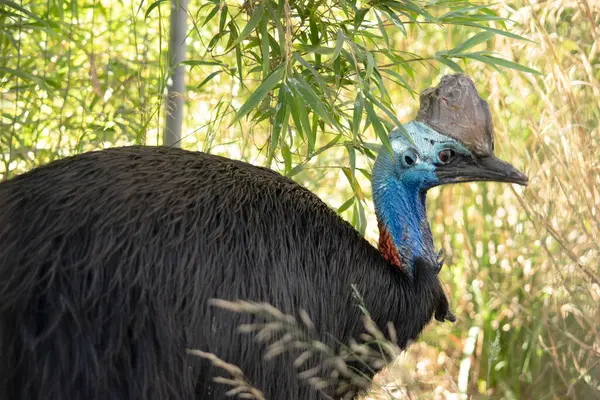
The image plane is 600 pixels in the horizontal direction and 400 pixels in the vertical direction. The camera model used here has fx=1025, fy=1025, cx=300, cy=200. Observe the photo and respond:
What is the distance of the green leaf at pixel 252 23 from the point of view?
279cm

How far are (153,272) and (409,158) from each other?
3.08 ft

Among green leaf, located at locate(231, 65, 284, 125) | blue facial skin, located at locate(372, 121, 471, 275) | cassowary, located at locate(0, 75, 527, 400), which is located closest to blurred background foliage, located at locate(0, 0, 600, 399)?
green leaf, located at locate(231, 65, 284, 125)

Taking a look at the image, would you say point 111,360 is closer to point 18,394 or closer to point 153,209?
point 18,394

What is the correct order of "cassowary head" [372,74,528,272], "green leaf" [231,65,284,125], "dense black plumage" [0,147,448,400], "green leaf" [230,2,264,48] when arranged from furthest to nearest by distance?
"cassowary head" [372,74,528,272] < "green leaf" [230,2,264,48] < "green leaf" [231,65,284,125] < "dense black plumage" [0,147,448,400]

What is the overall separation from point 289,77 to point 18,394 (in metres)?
1.14

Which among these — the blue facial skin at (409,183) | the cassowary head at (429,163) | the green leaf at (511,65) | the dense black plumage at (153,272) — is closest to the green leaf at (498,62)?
the green leaf at (511,65)

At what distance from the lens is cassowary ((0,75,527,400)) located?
224 centimetres

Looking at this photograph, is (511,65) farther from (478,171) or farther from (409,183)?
(409,183)

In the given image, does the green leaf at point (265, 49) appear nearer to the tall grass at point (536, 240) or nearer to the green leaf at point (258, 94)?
the green leaf at point (258, 94)

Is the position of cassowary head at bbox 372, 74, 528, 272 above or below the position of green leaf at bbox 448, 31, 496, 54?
below

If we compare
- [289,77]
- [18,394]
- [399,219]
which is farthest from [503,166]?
[18,394]

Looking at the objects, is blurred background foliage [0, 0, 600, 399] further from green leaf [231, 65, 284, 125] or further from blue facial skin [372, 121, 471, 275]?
blue facial skin [372, 121, 471, 275]

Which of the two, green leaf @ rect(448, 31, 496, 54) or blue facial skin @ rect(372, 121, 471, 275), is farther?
green leaf @ rect(448, 31, 496, 54)

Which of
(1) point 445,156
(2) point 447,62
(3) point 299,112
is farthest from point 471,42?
(3) point 299,112
